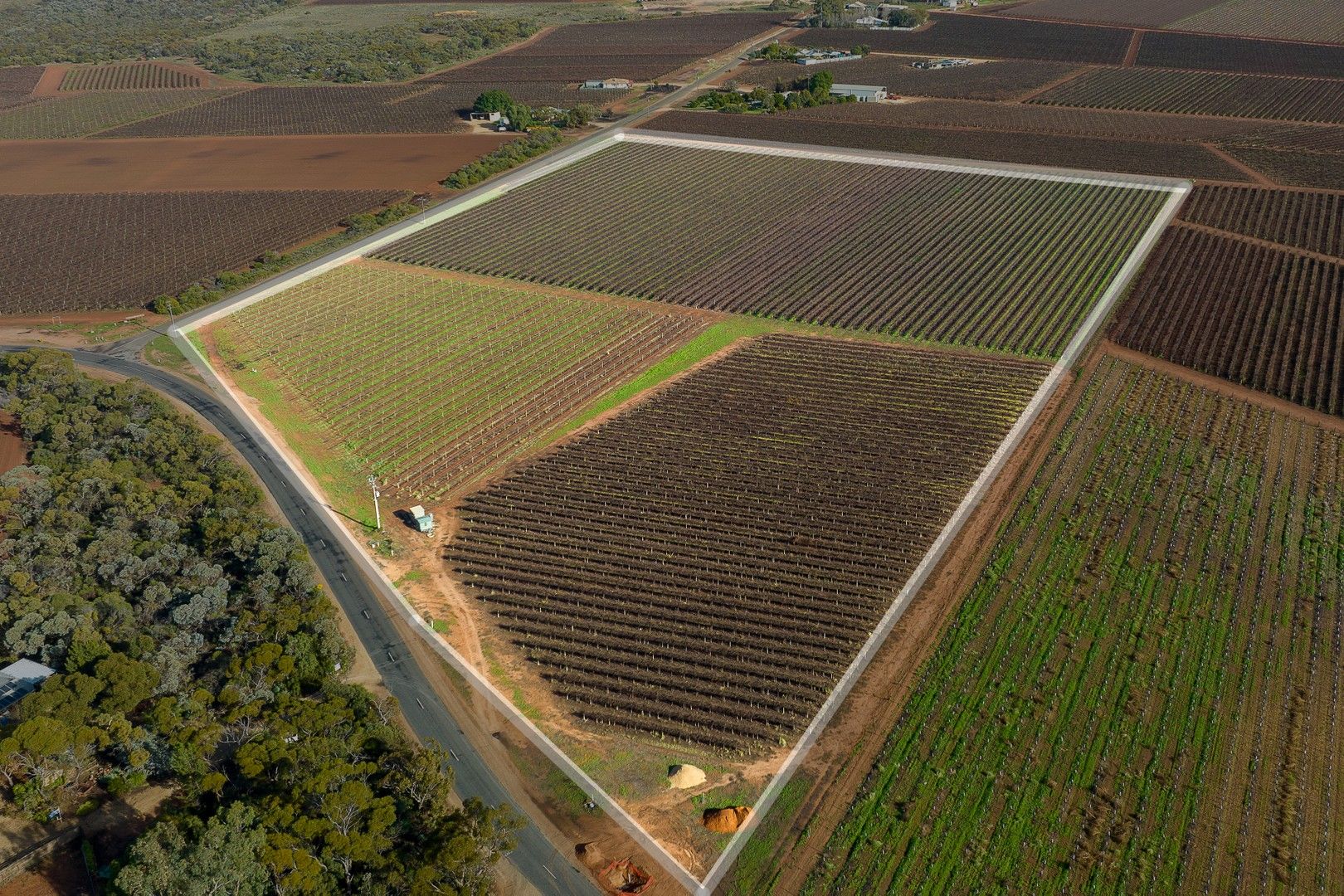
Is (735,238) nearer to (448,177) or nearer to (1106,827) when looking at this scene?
(448,177)

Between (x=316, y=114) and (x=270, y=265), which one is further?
(x=316, y=114)

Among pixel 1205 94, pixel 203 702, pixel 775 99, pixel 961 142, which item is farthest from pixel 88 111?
pixel 1205 94

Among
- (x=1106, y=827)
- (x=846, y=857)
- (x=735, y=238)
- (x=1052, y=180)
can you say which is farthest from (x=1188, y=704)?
(x=1052, y=180)

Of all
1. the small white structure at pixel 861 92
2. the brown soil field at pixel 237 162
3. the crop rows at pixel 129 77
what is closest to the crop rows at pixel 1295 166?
the small white structure at pixel 861 92

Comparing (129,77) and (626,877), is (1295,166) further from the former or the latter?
(129,77)

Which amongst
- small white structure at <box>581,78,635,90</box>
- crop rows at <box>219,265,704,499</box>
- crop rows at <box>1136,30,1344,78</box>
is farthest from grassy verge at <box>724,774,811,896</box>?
crop rows at <box>1136,30,1344,78</box>

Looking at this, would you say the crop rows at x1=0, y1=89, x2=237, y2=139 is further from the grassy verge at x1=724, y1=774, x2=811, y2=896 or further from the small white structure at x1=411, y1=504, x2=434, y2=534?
the grassy verge at x1=724, y1=774, x2=811, y2=896

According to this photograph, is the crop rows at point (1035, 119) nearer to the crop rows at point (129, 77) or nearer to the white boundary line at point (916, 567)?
the white boundary line at point (916, 567)
